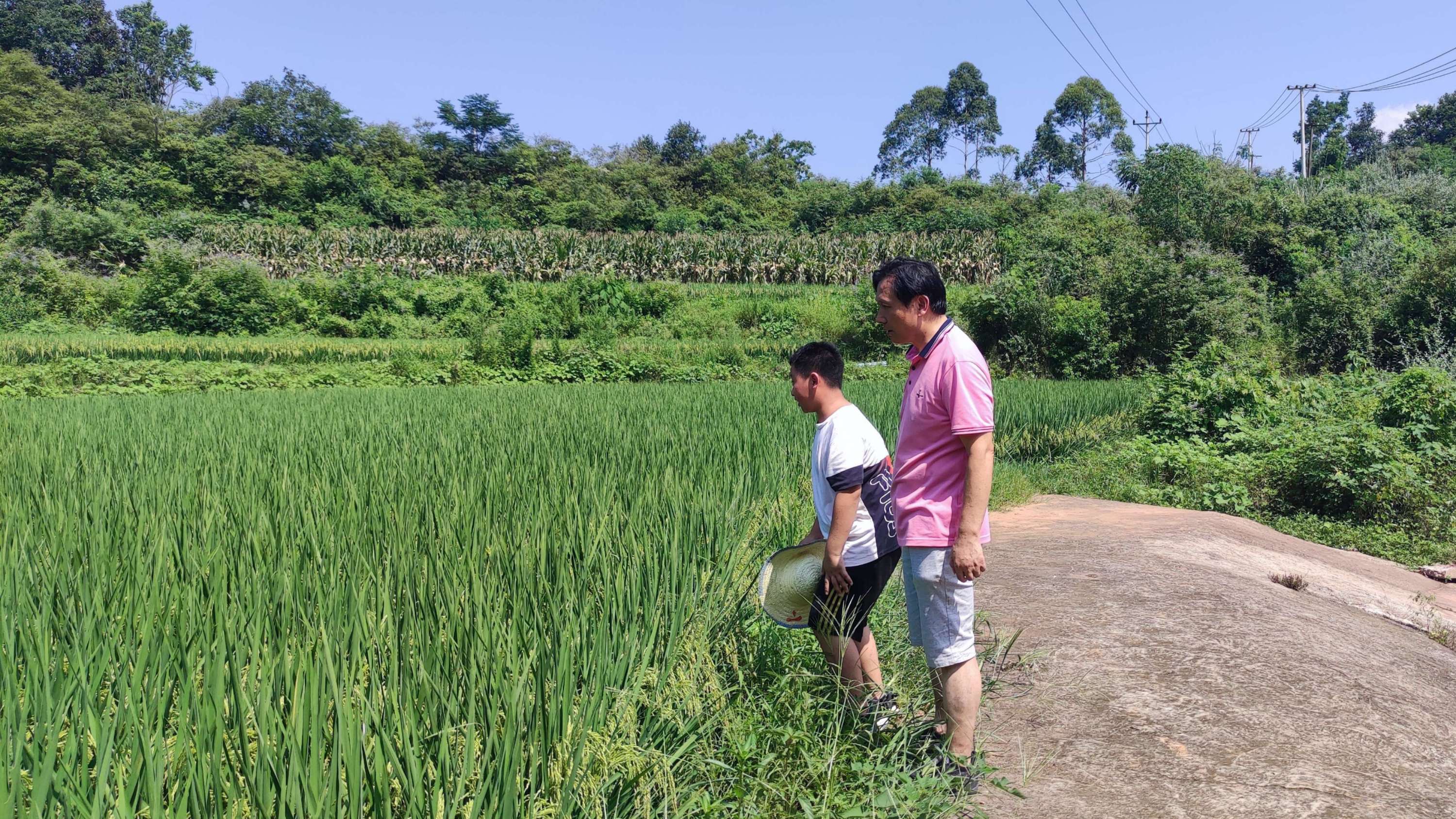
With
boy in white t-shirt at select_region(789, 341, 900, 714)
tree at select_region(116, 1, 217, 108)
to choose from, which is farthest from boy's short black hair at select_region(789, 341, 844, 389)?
tree at select_region(116, 1, 217, 108)

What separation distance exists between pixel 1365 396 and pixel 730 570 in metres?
7.54

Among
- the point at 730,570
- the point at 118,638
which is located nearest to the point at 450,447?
the point at 730,570

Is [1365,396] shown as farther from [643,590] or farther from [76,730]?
[76,730]

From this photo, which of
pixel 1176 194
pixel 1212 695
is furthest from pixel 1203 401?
pixel 1176 194

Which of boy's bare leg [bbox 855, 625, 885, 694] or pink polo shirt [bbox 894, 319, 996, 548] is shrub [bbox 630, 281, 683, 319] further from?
pink polo shirt [bbox 894, 319, 996, 548]

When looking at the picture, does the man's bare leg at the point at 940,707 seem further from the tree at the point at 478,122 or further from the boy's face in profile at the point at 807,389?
the tree at the point at 478,122

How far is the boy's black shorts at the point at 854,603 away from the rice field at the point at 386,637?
0.22 m

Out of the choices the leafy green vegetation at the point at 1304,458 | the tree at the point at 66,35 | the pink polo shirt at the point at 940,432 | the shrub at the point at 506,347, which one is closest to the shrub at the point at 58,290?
the shrub at the point at 506,347

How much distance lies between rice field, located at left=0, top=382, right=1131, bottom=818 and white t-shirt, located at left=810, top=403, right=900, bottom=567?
17.0 inches

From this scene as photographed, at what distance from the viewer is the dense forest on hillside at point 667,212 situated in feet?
50.1

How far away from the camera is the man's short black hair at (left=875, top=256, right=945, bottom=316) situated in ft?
7.00

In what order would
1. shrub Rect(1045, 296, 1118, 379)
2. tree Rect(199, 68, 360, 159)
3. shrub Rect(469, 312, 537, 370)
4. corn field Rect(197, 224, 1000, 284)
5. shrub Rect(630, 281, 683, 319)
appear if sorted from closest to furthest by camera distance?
shrub Rect(469, 312, 537, 370), shrub Rect(1045, 296, 1118, 379), shrub Rect(630, 281, 683, 319), corn field Rect(197, 224, 1000, 284), tree Rect(199, 68, 360, 159)

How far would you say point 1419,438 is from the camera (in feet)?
22.0

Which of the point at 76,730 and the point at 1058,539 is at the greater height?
the point at 76,730
